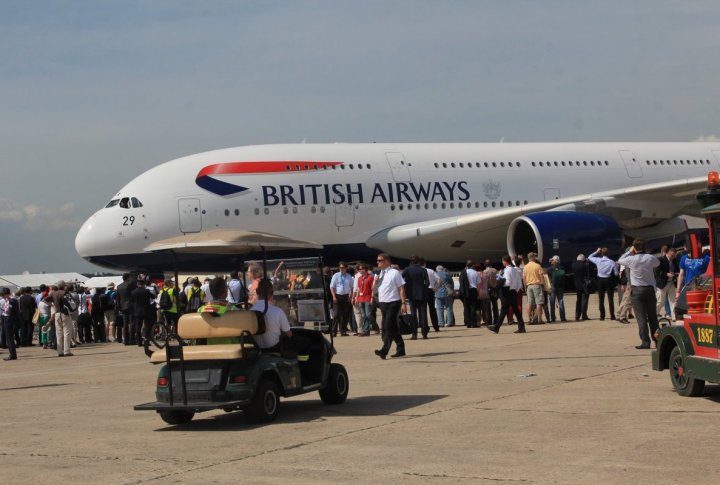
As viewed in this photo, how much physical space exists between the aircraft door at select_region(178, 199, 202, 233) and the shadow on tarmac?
1606 centimetres

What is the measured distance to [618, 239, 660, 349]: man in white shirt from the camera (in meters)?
13.8

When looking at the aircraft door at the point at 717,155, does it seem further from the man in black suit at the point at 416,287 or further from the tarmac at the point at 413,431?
the tarmac at the point at 413,431

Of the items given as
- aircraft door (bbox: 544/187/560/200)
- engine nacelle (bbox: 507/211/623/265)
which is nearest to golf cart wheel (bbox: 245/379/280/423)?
engine nacelle (bbox: 507/211/623/265)

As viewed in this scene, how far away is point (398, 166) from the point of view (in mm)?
29125

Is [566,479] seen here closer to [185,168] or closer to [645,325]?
[645,325]

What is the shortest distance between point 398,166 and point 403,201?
0.98 meters

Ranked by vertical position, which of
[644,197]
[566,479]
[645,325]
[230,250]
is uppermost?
[644,197]

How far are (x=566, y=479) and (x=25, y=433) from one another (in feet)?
17.1

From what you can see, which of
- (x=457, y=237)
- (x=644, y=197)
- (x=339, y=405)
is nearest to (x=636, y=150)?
(x=644, y=197)

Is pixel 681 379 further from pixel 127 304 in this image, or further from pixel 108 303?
pixel 108 303

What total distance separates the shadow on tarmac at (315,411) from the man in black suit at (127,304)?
1179cm

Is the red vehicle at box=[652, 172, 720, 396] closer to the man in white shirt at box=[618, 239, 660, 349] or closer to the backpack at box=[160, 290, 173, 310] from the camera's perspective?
the man in white shirt at box=[618, 239, 660, 349]

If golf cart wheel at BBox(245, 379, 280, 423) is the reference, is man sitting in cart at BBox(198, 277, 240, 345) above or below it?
above

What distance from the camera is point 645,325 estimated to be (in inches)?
548
